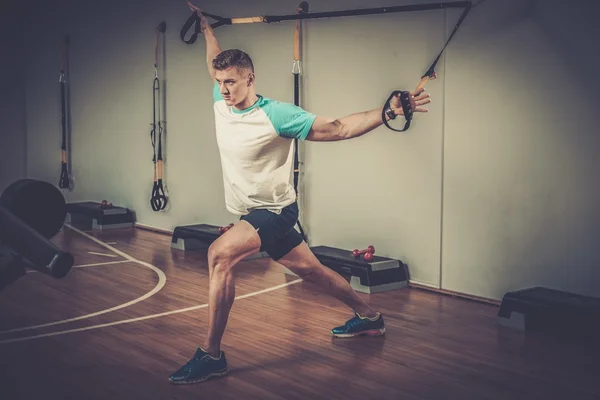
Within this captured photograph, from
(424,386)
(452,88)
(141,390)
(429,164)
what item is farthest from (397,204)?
(141,390)

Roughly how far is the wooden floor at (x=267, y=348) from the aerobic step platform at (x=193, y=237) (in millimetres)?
1043

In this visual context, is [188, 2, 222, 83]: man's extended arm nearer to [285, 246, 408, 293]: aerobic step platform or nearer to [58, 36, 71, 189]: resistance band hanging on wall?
[285, 246, 408, 293]: aerobic step platform

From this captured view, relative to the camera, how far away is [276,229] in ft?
11.2

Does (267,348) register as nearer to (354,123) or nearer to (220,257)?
(220,257)

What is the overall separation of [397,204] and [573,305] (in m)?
1.48

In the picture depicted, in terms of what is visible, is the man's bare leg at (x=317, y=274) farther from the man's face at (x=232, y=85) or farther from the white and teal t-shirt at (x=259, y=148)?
the man's face at (x=232, y=85)

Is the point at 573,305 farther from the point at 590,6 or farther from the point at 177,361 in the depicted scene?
the point at 177,361

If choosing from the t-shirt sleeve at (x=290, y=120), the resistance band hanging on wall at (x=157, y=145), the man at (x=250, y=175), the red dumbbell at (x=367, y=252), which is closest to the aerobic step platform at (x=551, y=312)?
the red dumbbell at (x=367, y=252)

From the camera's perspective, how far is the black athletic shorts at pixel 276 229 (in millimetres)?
3371

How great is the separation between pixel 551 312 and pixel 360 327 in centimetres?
98

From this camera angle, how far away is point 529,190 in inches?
169

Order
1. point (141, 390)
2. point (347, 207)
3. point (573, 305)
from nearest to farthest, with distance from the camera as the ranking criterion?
point (141, 390), point (573, 305), point (347, 207)

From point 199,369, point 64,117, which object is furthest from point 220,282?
point 64,117

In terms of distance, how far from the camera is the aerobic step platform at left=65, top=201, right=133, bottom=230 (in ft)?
24.6
